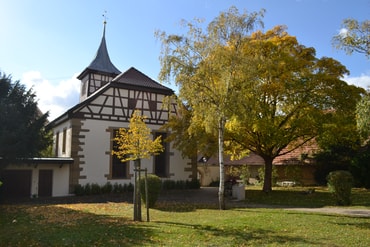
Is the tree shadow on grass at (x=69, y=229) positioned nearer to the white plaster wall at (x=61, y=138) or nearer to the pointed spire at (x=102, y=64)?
the white plaster wall at (x=61, y=138)

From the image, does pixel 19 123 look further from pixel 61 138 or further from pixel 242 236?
pixel 242 236

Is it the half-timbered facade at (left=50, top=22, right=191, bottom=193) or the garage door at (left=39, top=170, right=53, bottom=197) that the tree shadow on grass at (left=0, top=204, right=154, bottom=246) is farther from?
the half-timbered facade at (left=50, top=22, right=191, bottom=193)

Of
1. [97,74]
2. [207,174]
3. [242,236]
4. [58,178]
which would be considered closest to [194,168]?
[207,174]

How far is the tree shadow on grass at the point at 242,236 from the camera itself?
7.23m

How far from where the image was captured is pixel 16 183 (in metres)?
17.4

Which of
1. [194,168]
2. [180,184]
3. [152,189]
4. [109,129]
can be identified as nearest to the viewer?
[152,189]

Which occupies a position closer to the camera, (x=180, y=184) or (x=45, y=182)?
(x=45, y=182)

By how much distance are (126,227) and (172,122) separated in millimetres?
10178

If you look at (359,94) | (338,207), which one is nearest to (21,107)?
(338,207)

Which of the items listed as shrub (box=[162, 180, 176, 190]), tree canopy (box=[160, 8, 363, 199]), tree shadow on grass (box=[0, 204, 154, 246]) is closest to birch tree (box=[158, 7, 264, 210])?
tree canopy (box=[160, 8, 363, 199])

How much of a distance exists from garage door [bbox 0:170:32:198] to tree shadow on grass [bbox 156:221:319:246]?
12024 mm

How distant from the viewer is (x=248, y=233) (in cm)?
815

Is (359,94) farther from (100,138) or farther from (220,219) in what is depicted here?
(100,138)

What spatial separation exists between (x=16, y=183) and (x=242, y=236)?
1414cm
